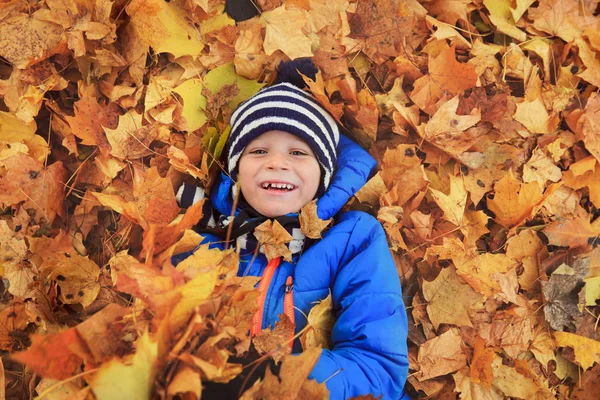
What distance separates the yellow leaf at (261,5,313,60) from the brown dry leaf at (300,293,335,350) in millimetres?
1016

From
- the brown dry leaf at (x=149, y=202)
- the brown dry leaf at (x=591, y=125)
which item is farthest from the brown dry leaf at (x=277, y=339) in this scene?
the brown dry leaf at (x=591, y=125)

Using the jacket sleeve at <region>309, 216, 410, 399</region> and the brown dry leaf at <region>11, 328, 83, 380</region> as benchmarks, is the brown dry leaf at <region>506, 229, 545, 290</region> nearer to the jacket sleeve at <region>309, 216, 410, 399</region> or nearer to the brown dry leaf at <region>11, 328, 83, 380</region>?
the jacket sleeve at <region>309, 216, 410, 399</region>

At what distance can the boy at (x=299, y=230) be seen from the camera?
1727 millimetres

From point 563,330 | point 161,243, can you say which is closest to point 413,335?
point 563,330

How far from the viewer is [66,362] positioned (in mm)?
1098

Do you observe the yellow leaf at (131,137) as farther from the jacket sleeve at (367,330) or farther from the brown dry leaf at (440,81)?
the brown dry leaf at (440,81)

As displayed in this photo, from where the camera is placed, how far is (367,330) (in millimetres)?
1686

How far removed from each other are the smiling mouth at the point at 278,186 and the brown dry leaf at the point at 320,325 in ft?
1.40

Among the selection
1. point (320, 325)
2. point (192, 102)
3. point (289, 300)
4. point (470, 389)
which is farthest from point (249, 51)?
point (470, 389)

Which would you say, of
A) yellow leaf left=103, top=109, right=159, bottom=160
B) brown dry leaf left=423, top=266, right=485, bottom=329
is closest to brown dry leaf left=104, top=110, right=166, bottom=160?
yellow leaf left=103, top=109, right=159, bottom=160

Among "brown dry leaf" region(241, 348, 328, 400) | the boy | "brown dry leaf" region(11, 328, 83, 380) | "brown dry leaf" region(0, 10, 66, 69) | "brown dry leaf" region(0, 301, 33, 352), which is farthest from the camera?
"brown dry leaf" region(0, 10, 66, 69)

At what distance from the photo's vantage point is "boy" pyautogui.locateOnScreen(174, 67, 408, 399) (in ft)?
5.66

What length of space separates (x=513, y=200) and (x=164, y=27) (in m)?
1.58

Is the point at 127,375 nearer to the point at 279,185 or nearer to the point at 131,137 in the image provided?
the point at 279,185
